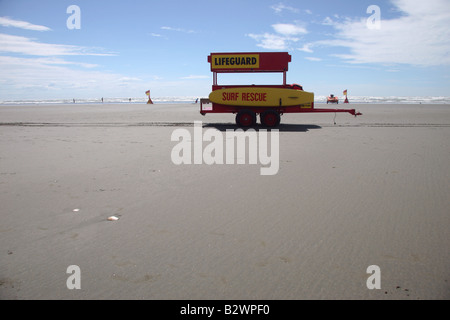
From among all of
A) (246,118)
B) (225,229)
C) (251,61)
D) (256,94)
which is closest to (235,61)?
(251,61)

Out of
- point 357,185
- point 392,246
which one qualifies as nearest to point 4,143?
point 357,185

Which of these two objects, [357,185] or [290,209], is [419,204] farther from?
[290,209]

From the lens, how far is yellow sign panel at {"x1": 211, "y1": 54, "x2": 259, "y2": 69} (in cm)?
1491

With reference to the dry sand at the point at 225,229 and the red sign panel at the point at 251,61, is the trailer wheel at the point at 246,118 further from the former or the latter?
the dry sand at the point at 225,229

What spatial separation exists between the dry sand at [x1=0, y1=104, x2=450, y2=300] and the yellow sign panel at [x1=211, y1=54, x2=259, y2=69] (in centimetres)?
943

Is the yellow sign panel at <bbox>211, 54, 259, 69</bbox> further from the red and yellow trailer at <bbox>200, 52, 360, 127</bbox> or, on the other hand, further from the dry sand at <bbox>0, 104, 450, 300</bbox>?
the dry sand at <bbox>0, 104, 450, 300</bbox>

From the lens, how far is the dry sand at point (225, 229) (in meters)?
2.64

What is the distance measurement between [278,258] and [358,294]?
802mm

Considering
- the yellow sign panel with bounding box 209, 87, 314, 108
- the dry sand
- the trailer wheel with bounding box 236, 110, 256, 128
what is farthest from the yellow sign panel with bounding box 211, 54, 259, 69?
the dry sand

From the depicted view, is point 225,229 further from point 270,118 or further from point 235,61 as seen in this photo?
point 235,61

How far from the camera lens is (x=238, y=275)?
2.78m

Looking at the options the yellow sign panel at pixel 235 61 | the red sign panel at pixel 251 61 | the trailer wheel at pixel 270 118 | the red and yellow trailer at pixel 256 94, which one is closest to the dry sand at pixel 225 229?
the trailer wheel at pixel 270 118

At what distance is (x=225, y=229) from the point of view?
145 inches
